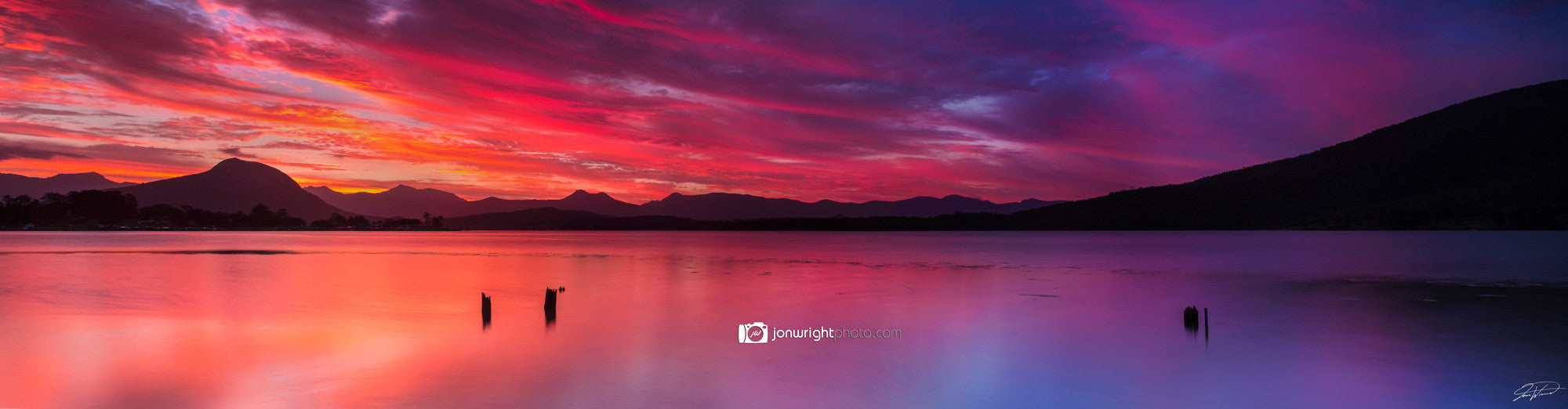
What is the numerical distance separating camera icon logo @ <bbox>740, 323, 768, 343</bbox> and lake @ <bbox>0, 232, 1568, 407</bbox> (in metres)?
0.35

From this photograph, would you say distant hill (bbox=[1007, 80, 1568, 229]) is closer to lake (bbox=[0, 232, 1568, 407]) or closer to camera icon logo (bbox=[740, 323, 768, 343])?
lake (bbox=[0, 232, 1568, 407])

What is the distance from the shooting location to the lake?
506 inches

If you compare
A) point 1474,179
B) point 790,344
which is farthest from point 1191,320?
point 1474,179

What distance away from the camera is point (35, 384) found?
13.3 metres

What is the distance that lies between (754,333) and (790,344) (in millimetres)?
2621

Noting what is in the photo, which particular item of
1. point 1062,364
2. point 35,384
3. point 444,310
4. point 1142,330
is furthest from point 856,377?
point 444,310

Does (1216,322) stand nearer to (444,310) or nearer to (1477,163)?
(444,310)
